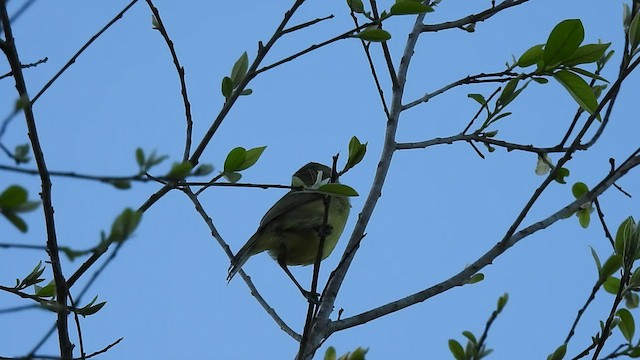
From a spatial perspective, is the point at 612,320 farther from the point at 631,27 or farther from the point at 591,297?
the point at 631,27

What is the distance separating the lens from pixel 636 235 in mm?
3078

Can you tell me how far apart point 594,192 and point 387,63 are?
1.20 m

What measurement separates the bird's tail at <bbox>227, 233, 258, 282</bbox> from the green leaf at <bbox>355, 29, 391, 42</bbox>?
215 cm

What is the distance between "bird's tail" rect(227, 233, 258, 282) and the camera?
4629 millimetres

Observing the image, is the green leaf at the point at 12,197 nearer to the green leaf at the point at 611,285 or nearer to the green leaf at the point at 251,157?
the green leaf at the point at 251,157

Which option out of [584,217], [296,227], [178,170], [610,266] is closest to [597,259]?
[610,266]

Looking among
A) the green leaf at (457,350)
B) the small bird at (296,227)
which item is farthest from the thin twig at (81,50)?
the small bird at (296,227)

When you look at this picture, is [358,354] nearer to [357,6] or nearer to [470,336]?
[470,336]

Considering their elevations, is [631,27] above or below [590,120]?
above

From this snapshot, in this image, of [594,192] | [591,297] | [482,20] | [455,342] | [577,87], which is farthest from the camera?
[482,20]

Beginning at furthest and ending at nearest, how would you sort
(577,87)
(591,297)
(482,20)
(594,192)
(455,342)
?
(482,20) → (594,192) → (577,87) → (591,297) → (455,342)

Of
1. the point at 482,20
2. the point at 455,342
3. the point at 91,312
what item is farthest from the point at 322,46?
the point at 482,20

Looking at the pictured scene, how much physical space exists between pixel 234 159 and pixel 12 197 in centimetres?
124

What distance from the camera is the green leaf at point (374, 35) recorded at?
108 inches
